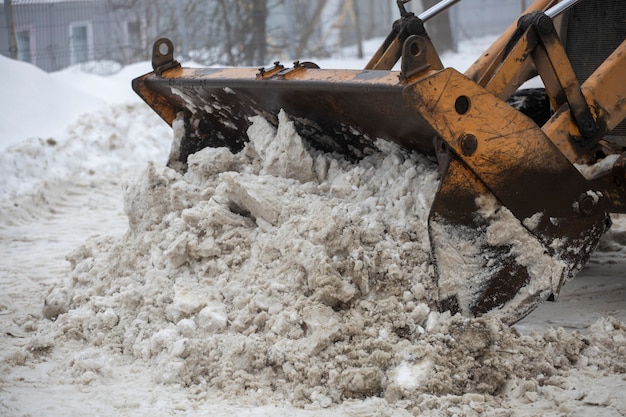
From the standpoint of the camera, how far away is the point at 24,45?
13.0 metres

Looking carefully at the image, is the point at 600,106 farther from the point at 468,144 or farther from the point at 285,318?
the point at 285,318

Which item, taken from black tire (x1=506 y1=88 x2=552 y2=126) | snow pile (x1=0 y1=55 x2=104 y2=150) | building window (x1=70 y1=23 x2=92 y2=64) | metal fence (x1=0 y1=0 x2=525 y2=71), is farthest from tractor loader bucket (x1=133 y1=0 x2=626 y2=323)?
building window (x1=70 y1=23 x2=92 y2=64)

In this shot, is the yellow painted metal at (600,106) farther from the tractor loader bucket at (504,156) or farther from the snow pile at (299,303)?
the snow pile at (299,303)

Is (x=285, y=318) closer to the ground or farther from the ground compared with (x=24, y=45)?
closer to the ground

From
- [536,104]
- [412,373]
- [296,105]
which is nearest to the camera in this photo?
[412,373]

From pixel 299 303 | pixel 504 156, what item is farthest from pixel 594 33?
pixel 299 303

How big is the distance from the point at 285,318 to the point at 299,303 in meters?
0.09

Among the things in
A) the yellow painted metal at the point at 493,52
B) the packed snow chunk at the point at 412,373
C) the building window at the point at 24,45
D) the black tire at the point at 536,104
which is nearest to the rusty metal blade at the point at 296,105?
the yellow painted metal at the point at 493,52

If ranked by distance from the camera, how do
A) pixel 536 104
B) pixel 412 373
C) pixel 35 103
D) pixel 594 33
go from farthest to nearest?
pixel 35 103, pixel 536 104, pixel 594 33, pixel 412 373

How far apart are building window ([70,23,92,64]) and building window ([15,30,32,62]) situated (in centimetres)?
76

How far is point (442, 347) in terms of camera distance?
336 centimetres

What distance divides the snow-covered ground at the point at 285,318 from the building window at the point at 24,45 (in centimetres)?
858

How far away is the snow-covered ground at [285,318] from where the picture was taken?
127 inches

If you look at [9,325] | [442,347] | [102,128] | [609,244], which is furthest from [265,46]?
[442,347]
